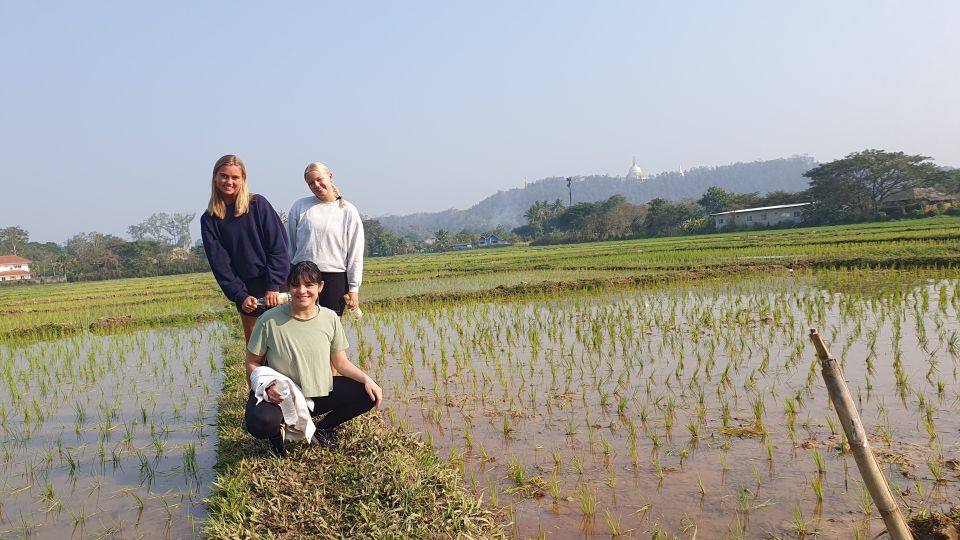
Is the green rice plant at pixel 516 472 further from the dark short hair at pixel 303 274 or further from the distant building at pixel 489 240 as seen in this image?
the distant building at pixel 489 240

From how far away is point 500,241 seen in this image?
7088cm

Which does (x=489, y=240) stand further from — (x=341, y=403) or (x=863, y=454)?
(x=863, y=454)

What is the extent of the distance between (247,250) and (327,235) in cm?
43

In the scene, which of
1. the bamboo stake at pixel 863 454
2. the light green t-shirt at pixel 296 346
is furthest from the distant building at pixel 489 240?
the bamboo stake at pixel 863 454

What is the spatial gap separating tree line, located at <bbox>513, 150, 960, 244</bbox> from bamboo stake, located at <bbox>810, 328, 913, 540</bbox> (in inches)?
1432

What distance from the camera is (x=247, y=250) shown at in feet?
10.8

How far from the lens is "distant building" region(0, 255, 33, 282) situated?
50812 mm

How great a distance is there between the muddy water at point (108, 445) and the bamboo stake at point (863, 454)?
244 cm

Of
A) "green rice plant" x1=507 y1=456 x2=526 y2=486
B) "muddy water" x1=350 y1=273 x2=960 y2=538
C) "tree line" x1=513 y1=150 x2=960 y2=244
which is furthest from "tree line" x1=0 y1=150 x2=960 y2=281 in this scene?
"green rice plant" x1=507 y1=456 x2=526 y2=486

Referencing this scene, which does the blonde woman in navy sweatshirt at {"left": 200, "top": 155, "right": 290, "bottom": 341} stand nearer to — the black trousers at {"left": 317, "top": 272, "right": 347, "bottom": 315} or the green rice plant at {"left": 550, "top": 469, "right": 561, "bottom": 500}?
the black trousers at {"left": 317, "top": 272, "right": 347, "bottom": 315}

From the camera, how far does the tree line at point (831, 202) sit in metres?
34.4

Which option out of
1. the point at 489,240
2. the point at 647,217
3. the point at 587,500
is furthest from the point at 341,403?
the point at 489,240

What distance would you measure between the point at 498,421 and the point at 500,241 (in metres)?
67.3

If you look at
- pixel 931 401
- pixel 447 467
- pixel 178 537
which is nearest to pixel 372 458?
pixel 447 467
